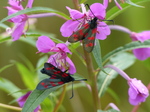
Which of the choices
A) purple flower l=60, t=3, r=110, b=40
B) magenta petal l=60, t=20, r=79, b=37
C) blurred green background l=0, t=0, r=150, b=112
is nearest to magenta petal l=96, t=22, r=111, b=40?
purple flower l=60, t=3, r=110, b=40

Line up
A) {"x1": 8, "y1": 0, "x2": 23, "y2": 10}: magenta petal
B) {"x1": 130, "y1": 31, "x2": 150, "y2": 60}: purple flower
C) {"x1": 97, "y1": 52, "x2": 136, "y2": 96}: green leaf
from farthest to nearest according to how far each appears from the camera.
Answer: {"x1": 97, "y1": 52, "x2": 136, "y2": 96}: green leaf
{"x1": 130, "y1": 31, "x2": 150, "y2": 60}: purple flower
{"x1": 8, "y1": 0, "x2": 23, "y2": 10}: magenta petal

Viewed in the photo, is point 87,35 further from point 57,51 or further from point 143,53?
point 143,53

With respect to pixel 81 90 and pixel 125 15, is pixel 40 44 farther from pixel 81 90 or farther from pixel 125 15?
pixel 125 15

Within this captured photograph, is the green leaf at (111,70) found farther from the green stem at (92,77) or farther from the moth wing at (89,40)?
the moth wing at (89,40)

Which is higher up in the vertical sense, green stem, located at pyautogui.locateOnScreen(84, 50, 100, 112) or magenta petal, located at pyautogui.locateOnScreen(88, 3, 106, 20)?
magenta petal, located at pyautogui.locateOnScreen(88, 3, 106, 20)

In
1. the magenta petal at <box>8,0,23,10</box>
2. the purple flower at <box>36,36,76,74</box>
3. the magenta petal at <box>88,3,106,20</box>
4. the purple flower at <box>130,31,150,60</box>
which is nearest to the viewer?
the magenta petal at <box>88,3,106,20</box>

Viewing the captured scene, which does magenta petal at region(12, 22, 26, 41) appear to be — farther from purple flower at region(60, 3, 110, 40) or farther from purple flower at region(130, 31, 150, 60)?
purple flower at region(130, 31, 150, 60)
